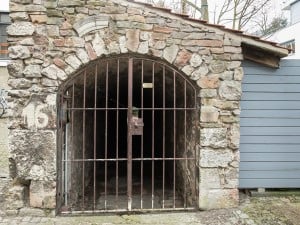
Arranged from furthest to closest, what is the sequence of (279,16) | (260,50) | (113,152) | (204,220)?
(279,16)
(113,152)
(260,50)
(204,220)

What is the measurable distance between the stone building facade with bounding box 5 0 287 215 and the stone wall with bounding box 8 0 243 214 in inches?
0.5

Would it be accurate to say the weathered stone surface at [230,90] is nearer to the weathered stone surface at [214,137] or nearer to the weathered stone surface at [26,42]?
the weathered stone surface at [214,137]

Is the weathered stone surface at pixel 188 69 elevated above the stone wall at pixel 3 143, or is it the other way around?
the weathered stone surface at pixel 188 69

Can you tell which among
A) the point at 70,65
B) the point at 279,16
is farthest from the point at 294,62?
the point at 279,16

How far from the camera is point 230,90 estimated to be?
543 cm

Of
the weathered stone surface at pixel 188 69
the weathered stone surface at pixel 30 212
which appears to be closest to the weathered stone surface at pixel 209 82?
the weathered stone surface at pixel 188 69

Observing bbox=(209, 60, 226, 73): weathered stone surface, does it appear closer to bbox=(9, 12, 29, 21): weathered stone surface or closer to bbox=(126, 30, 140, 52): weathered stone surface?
bbox=(126, 30, 140, 52): weathered stone surface

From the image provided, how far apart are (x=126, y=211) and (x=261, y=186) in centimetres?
232

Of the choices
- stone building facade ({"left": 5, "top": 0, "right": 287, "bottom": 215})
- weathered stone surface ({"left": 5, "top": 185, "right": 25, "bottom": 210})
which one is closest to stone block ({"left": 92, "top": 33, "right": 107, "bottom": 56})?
stone building facade ({"left": 5, "top": 0, "right": 287, "bottom": 215})

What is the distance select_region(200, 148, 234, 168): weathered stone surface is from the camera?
5402 millimetres

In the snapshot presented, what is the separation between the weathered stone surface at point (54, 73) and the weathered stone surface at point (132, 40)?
39.8 inches

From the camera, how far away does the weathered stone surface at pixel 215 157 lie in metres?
5.40

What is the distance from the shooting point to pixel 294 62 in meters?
5.98

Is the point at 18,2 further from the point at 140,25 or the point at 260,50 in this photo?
the point at 260,50
